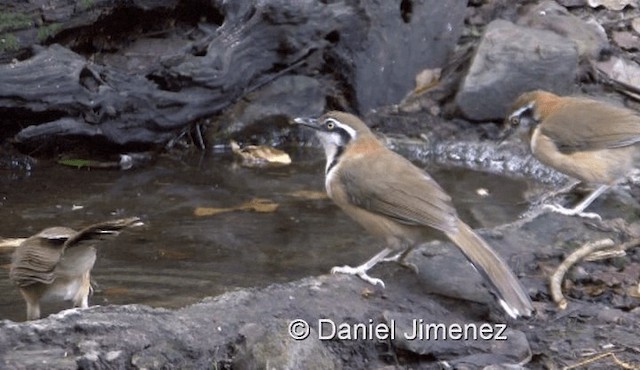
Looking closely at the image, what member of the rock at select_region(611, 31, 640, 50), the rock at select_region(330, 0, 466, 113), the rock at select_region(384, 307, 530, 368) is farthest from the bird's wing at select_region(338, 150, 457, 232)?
the rock at select_region(611, 31, 640, 50)

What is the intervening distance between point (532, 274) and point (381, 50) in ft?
15.7

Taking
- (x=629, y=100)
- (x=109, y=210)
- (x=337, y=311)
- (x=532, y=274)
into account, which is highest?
(x=337, y=311)

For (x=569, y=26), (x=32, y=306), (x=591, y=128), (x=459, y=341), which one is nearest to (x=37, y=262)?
(x=32, y=306)

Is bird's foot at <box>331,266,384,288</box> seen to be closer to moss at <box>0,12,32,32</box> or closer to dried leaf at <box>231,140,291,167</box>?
dried leaf at <box>231,140,291,167</box>

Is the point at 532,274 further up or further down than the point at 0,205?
further up

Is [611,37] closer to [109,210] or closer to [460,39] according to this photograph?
[460,39]

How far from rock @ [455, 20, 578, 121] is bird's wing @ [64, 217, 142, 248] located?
18.5 ft

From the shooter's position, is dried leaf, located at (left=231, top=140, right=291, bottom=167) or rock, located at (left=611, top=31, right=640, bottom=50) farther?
rock, located at (left=611, top=31, right=640, bottom=50)

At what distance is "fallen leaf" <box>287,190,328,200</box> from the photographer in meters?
8.80

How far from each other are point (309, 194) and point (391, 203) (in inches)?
114

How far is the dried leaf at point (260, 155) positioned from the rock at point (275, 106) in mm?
309

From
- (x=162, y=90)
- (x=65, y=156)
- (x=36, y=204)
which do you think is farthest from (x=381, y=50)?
(x=36, y=204)

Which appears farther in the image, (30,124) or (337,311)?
(30,124)

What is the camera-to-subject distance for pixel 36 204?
8453 millimetres
